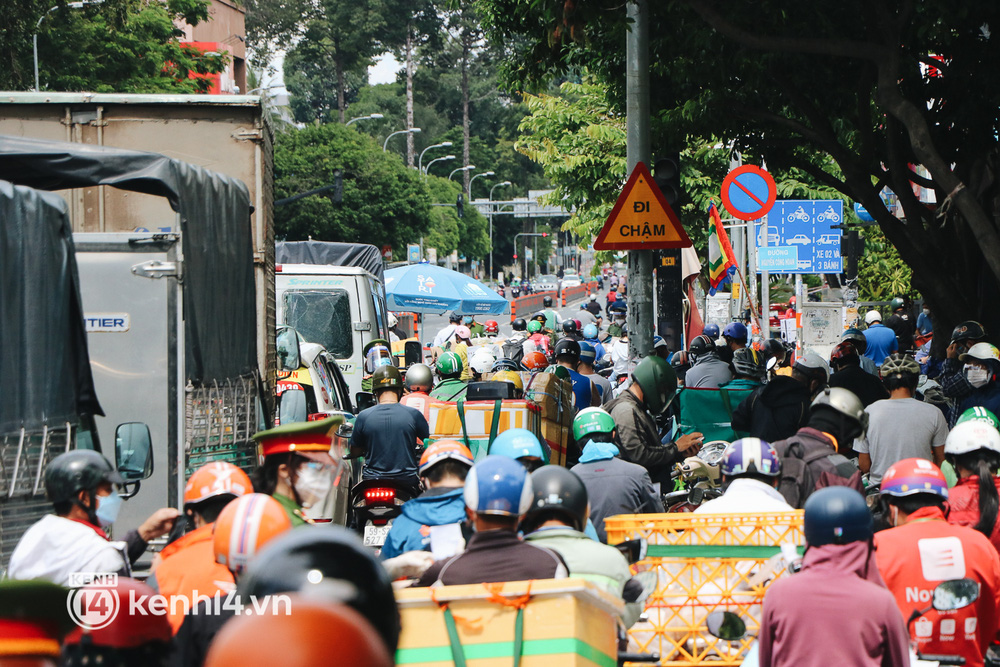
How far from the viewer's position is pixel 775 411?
8219mm

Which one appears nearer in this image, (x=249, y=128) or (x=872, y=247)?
(x=249, y=128)

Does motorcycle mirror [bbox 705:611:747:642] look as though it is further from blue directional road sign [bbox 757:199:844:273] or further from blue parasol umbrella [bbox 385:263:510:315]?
blue parasol umbrella [bbox 385:263:510:315]

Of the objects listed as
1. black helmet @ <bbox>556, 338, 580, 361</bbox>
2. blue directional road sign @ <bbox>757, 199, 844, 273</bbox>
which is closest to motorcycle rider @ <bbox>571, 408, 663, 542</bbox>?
black helmet @ <bbox>556, 338, 580, 361</bbox>

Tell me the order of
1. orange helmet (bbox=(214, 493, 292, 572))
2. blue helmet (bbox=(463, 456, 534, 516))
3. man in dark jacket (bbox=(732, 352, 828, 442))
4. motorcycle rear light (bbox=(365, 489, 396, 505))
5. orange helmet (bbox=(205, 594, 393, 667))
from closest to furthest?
orange helmet (bbox=(205, 594, 393, 667)), orange helmet (bbox=(214, 493, 292, 572)), blue helmet (bbox=(463, 456, 534, 516)), man in dark jacket (bbox=(732, 352, 828, 442)), motorcycle rear light (bbox=(365, 489, 396, 505))

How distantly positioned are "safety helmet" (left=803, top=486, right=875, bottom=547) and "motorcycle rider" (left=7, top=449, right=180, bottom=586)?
253cm

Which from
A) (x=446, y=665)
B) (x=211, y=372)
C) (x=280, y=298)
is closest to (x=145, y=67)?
(x=280, y=298)

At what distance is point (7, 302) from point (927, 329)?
672 inches

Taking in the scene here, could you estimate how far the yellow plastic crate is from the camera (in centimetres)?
475

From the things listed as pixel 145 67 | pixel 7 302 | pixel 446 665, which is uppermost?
pixel 145 67

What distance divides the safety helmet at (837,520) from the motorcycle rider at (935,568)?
0.78 meters

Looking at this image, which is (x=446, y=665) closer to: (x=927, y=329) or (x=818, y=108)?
(x=818, y=108)

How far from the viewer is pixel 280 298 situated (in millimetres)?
14820

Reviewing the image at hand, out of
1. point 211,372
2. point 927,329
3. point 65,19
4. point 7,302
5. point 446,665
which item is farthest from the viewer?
point 65,19

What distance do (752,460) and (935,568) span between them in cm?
131
